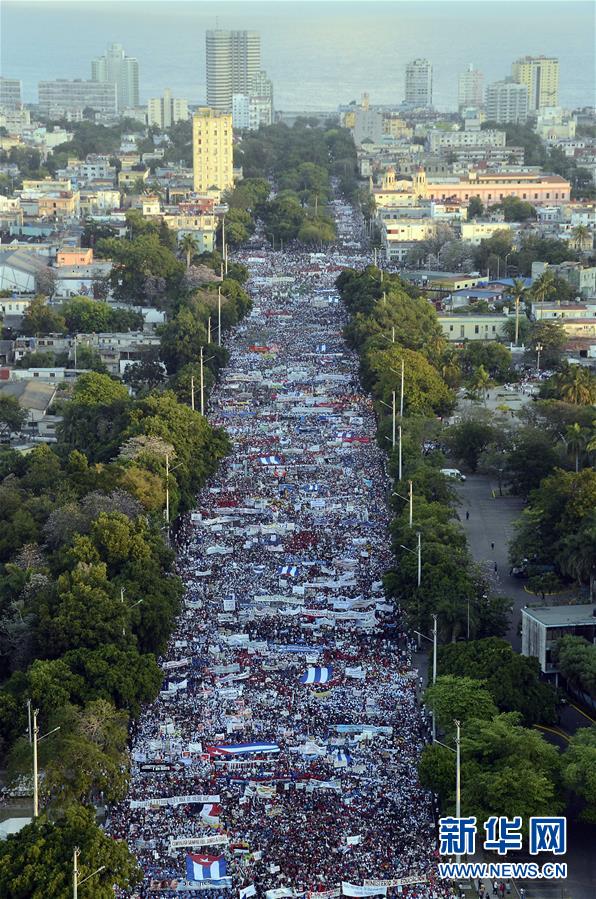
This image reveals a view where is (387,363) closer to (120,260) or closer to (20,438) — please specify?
(20,438)

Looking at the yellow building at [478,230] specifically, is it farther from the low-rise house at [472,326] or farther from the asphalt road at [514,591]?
the asphalt road at [514,591]

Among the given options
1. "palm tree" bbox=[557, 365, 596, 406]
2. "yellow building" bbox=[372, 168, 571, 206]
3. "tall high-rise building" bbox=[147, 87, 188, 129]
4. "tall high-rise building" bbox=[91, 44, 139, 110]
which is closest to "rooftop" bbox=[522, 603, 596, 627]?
"palm tree" bbox=[557, 365, 596, 406]

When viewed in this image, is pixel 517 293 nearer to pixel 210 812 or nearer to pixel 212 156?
pixel 210 812

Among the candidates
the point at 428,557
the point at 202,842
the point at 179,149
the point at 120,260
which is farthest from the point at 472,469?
the point at 179,149

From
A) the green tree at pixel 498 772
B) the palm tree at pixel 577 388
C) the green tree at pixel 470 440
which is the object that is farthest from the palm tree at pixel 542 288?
the green tree at pixel 498 772

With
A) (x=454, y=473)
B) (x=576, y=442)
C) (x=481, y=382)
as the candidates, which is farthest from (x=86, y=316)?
(x=576, y=442)

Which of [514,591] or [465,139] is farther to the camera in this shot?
[465,139]

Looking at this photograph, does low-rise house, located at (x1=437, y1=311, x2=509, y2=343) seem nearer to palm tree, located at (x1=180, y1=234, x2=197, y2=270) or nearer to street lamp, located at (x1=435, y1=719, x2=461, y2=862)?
palm tree, located at (x1=180, y1=234, x2=197, y2=270)
